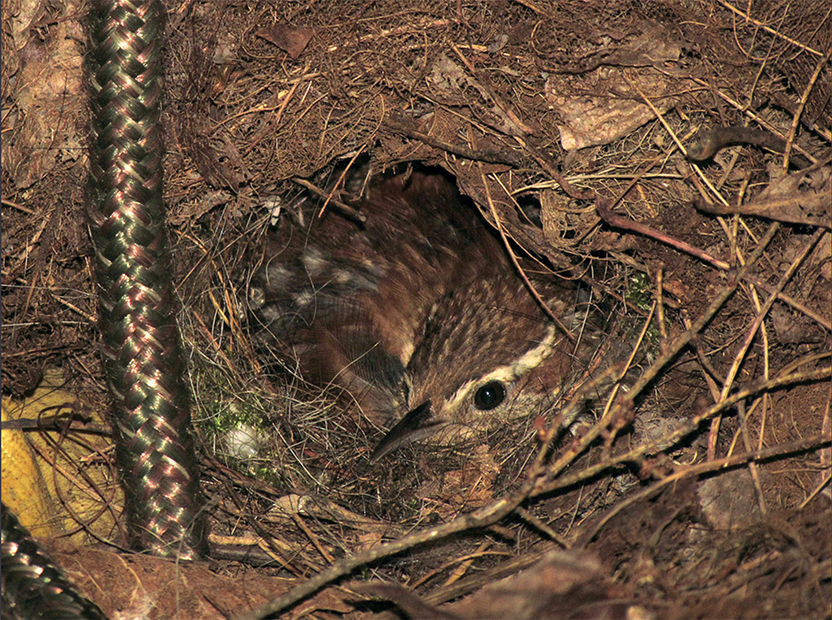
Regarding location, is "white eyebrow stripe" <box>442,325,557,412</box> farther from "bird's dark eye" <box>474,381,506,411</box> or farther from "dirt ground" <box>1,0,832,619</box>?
"dirt ground" <box>1,0,832,619</box>

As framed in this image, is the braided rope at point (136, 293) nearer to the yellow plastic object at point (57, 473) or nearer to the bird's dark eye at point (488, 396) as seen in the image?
the yellow plastic object at point (57, 473)

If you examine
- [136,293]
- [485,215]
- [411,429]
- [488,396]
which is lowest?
[488,396]

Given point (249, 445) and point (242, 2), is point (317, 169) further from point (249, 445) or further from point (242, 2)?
point (249, 445)

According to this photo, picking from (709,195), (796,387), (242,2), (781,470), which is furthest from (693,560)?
(242,2)

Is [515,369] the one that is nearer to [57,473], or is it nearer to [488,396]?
[488,396]

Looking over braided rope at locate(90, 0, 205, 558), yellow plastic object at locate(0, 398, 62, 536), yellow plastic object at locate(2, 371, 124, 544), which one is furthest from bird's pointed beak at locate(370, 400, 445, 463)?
yellow plastic object at locate(0, 398, 62, 536)

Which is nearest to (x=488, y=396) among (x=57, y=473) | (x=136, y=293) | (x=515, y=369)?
(x=515, y=369)
